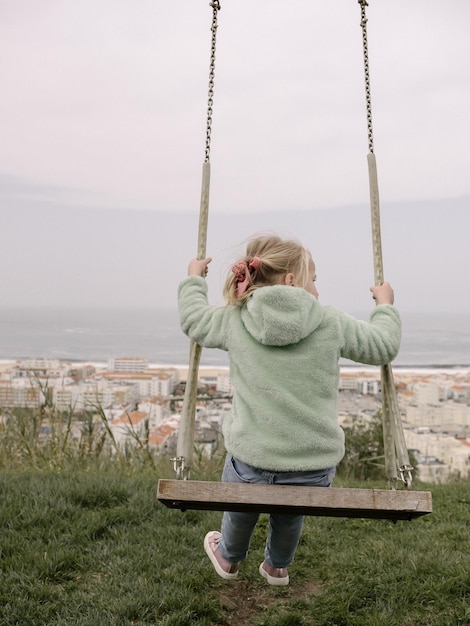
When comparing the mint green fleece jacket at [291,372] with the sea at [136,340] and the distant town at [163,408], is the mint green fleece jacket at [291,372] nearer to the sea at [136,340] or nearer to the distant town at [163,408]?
the distant town at [163,408]

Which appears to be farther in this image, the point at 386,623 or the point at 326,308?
the point at 386,623

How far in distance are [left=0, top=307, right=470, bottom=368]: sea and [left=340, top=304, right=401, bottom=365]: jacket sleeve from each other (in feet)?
47.0

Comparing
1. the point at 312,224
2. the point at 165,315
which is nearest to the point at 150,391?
the point at 312,224

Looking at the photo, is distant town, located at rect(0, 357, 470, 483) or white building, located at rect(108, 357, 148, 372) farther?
white building, located at rect(108, 357, 148, 372)

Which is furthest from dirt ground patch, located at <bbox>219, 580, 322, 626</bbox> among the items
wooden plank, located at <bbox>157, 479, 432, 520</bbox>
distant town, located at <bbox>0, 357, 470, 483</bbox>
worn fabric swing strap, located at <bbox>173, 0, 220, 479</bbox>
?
distant town, located at <bbox>0, 357, 470, 483</bbox>

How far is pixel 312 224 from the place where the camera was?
671cm

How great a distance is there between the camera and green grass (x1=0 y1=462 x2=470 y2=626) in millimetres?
3191

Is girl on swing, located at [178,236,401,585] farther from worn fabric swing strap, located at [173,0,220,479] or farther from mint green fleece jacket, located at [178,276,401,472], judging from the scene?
worn fabric swing strap, located at [173,0,220,479]

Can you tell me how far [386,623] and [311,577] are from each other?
641mm

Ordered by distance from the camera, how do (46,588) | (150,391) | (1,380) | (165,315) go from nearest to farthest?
(46,588), (1,380), (150,391), (165,315)

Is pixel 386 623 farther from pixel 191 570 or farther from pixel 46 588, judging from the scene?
pixel 46 588

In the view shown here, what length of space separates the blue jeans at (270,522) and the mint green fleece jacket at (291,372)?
7 centimetres

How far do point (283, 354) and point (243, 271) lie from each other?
1.28 feet

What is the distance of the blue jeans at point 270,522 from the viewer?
2.59m
